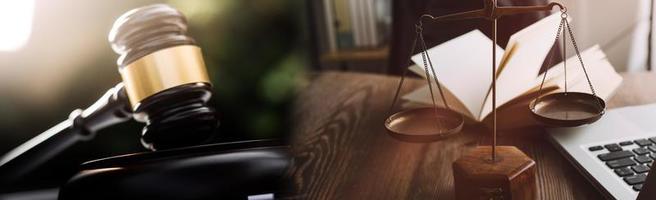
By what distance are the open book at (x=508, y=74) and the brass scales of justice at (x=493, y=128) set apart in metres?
0.10

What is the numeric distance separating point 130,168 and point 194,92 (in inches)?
3.5

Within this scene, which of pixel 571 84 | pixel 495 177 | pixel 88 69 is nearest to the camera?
pixel 495 177

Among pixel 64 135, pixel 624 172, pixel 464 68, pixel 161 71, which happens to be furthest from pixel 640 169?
pixel 64 135

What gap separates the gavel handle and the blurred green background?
16 mm

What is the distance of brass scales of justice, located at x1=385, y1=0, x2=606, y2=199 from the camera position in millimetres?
497

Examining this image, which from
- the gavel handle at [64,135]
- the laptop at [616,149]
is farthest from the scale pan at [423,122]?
the gavel handle at [64,135]

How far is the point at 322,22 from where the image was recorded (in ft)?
7.21

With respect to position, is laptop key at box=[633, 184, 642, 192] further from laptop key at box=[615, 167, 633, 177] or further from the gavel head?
the gavel head

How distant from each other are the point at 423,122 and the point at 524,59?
0.62ft

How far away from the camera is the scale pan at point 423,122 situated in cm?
52

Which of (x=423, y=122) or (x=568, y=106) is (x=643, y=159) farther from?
(x=423, y=122)

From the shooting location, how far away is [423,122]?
0.56 m

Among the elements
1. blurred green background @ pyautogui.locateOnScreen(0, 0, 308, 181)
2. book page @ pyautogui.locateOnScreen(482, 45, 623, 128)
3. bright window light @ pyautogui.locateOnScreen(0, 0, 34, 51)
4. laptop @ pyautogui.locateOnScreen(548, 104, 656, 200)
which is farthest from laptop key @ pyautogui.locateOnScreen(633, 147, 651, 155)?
bright window light @ pyautogui.locateOnScreen(0, 0, 34, 51)

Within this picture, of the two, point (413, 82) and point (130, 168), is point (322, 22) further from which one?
point (130, 168)
